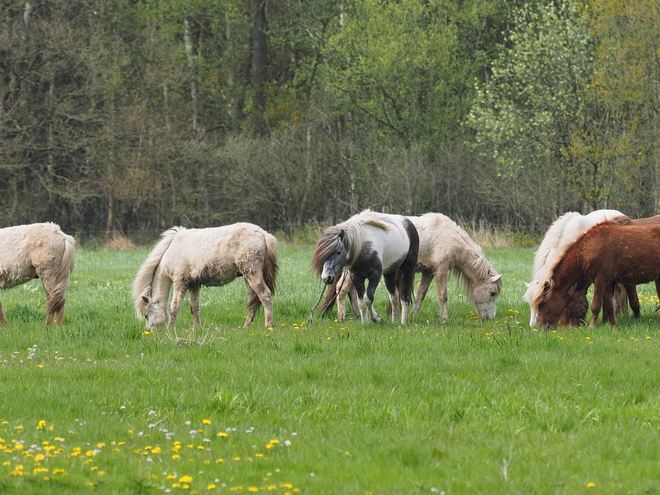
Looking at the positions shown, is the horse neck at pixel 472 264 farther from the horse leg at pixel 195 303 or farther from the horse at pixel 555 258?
the horse leg at pixel 195 303

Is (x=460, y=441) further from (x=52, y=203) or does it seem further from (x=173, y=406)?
(x=52, y=203)

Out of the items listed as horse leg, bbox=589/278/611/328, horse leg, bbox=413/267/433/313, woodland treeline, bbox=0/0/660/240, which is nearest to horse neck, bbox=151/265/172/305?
horse leg, bbox=413/267/433/313

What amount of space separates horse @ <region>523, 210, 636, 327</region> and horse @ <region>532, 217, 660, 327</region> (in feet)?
0.34

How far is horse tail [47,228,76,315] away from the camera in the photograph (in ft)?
40.9

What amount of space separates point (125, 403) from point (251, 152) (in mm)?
32348

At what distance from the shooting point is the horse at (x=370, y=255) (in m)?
11.6

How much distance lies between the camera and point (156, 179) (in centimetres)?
3838

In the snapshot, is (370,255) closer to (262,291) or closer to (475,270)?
(262,291)

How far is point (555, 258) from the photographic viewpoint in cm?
1237

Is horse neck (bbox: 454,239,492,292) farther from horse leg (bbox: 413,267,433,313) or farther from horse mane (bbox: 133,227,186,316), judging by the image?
horse mane (bbox: 133,227,186,316)

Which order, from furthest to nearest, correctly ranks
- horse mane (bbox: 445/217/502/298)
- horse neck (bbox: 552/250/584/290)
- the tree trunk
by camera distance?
the tree trunk, horse mane (bbox: 445/217/502/298), horse neck (bbox: 552/250/584/290)

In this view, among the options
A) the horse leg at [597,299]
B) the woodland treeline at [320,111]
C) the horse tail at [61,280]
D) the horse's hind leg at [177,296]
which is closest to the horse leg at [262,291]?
the horse's hind leg at [177,296]

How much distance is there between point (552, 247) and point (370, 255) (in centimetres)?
311

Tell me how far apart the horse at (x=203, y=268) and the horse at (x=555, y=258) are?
3.70 m
